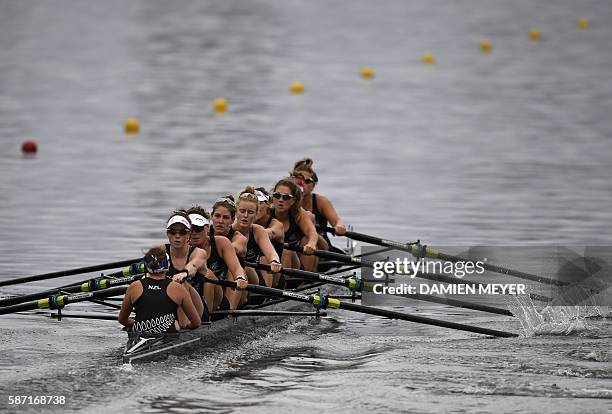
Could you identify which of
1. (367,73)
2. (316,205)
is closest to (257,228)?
(316,205)

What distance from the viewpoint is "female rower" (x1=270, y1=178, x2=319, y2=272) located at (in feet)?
49.0

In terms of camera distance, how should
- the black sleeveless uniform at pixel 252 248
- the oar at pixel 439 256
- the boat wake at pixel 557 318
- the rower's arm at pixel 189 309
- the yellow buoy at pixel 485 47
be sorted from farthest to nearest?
the yellow buoy at pixel 485 47
the oar at pixel 439 256
the black sleeveless uniform at pixel 252 248
the boat wake at pixel 557 318
the rower's arm at pixel 189 309

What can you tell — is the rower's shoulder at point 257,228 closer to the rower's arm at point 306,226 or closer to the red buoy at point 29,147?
the rower's arm at point 306,226

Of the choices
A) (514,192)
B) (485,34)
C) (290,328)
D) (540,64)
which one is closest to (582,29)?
(485,34)

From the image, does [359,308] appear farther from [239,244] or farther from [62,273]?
[62,273]

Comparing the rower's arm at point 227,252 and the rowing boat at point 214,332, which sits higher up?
the rower's arm at point 227,252

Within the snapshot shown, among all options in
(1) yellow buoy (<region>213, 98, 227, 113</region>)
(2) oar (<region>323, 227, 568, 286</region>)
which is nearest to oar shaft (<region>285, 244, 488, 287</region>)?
(2) oar (<region>323, 227, 568, 286</region>)

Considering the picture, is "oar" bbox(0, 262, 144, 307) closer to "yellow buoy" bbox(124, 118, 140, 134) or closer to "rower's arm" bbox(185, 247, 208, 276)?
"rower's arm" bbox(185, 247, 208, 276)

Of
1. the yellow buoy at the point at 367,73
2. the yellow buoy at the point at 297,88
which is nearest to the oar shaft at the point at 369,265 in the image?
the yellow buoy at the point at 297,88

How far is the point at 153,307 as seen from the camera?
1134cm

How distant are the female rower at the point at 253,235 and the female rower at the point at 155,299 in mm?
2268

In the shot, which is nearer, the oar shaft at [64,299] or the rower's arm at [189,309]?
the rower's arm at [189,309]

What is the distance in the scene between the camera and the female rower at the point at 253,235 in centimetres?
1364

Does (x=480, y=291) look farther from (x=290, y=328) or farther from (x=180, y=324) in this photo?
(x=180, y=324)
